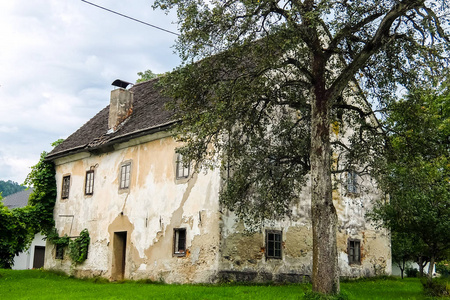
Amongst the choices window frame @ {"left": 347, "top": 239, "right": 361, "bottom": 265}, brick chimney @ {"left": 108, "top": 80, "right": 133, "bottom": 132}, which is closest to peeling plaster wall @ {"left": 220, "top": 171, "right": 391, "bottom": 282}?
window frame @ {"left": 347, "top": 239, "right": 361, "bottom": 265}


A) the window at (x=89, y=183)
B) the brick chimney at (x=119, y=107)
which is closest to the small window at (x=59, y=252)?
the window at (x=89, y=183)

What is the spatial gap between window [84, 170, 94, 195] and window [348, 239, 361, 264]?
12.1 m

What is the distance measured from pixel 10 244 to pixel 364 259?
15957mm

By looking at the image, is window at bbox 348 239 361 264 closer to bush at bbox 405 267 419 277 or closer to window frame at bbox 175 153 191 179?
window frame at bbox 175 153 191 179

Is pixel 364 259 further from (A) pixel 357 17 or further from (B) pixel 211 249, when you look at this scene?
(A) pixel 357 17

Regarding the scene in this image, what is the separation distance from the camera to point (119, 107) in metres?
24.4

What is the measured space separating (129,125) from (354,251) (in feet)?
38.0

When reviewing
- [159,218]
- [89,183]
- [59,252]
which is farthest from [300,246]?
[59,252]

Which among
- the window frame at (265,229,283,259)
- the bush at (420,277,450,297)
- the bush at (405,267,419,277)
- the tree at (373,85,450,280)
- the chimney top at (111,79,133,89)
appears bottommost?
the bush at (405,267,419,277)

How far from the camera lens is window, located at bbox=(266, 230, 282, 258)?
19031 millimetres

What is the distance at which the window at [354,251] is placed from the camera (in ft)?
74.1

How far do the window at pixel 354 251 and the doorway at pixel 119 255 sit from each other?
388 inches

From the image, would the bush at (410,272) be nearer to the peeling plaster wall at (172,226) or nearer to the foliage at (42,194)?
the peeling plaster wall at (172,226)

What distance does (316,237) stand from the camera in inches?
527
